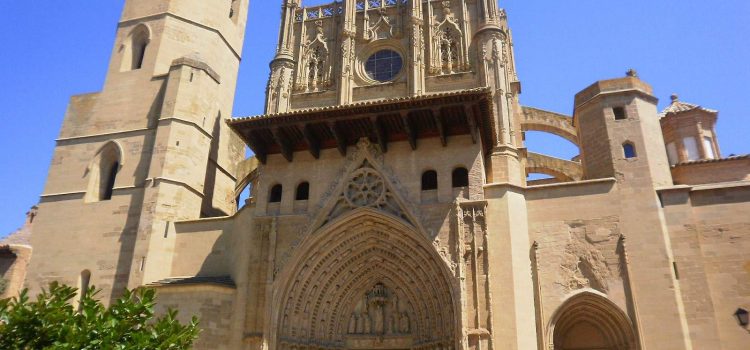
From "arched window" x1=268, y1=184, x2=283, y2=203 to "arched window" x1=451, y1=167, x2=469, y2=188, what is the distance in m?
4.39

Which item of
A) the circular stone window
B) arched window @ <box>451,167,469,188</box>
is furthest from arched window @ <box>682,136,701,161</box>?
the circular stone window

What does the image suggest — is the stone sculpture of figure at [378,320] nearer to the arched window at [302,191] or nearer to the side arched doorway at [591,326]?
the arched window at [302,191]

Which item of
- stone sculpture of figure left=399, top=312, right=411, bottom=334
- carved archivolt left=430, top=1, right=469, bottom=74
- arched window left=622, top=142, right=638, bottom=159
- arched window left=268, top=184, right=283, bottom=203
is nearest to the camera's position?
stone sculpture of figure left=399, top=312, right=411, bottom=334

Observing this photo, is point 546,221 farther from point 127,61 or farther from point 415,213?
point 127,61

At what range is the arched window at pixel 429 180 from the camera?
511 inches

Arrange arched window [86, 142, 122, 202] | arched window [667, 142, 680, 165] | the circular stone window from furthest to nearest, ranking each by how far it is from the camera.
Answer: arched window [667, 142, 680, 165] → arched window [86, 142, 122, 202] → the circular stone window

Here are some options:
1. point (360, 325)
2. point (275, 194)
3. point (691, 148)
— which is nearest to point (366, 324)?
point (360, 325)

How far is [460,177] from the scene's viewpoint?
1279 centimetres

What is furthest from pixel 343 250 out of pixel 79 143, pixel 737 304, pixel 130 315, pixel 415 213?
pixel 79 143

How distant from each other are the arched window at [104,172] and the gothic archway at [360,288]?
726 centimetres

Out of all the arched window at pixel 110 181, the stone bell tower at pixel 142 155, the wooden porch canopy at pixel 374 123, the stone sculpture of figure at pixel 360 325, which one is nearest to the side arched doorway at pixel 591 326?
the stone sculpture of figure at pixel 360 325

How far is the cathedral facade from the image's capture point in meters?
11.6

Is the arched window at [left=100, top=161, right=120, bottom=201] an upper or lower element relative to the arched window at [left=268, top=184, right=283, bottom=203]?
upper

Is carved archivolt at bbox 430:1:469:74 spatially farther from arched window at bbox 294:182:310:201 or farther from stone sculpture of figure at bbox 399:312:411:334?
stone sculpture of figure at bbox 399:312:411:334
